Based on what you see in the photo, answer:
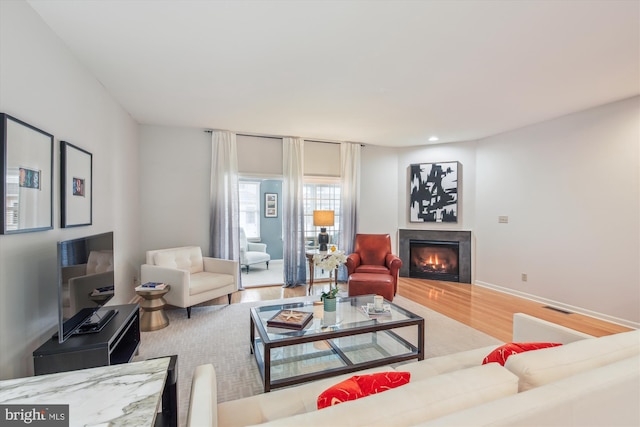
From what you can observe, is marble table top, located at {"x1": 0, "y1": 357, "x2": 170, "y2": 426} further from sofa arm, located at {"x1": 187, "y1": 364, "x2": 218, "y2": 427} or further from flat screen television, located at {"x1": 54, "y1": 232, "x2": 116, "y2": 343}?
flat screen television, located at {"x1": 54, "y1": 232, "x2": 116, "y2": 343}

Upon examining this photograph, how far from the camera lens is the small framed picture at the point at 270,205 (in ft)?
23.8

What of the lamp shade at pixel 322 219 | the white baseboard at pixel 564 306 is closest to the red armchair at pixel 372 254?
the lamp shade at pixel 322 219

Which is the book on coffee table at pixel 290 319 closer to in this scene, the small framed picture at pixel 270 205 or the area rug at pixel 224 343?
the area rug at pixel 224 343

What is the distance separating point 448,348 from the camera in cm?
271

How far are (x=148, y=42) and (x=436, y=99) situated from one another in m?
2.94

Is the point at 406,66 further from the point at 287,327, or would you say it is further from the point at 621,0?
the point at 287,327

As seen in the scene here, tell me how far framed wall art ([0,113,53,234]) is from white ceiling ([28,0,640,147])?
2.84 feet

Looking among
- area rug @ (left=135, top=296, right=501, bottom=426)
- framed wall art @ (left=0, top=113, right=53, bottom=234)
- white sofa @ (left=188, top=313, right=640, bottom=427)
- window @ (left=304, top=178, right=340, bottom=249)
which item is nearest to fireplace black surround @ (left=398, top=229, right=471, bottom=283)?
window @ (left=304, top=178, right=340, bottom=249)

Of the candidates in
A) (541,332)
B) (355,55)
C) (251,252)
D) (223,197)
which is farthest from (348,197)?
(541,332)

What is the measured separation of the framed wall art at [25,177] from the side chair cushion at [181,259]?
179cm

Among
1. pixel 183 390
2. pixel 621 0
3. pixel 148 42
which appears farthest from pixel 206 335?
pixel 621 0

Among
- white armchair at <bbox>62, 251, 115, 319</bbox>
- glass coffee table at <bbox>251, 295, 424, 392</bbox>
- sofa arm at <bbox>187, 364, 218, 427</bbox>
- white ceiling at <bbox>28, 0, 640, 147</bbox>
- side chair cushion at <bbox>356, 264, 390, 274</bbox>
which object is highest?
white ceiling at <bbox>28, 0, 640, 147</bbox>

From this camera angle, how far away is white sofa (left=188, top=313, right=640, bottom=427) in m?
0.82

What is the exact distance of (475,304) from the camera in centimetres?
408
